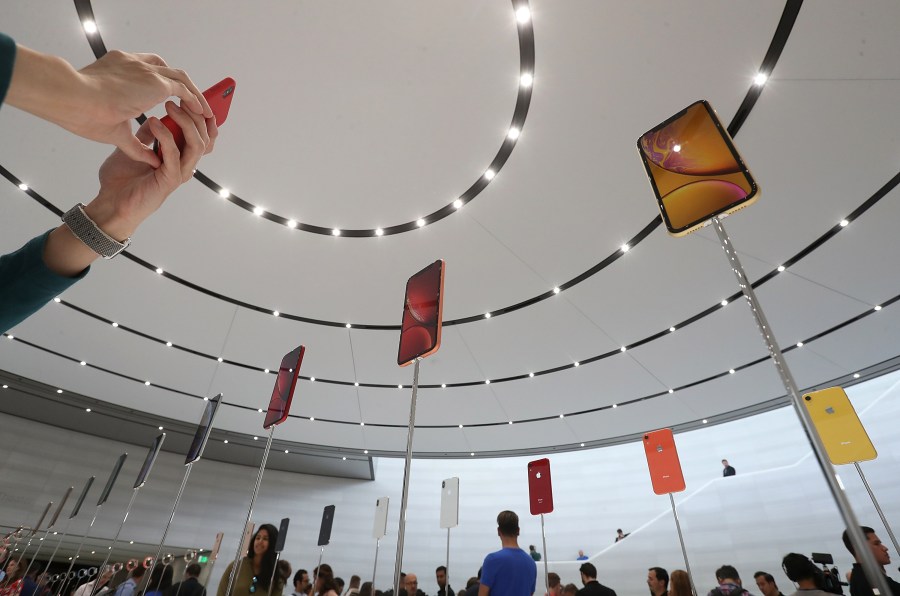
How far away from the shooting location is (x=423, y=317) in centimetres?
262

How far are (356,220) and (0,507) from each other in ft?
43.5

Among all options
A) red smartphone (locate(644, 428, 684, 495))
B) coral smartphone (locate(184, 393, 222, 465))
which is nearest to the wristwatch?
coral smartphone (locate(184, 393, 222, 465))

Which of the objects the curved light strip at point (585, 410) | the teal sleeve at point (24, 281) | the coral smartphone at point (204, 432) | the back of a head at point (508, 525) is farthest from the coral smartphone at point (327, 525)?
the teal sleeve at point (24, 281)

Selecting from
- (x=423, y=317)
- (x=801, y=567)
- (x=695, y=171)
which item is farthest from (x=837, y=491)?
(x=801, y=567)

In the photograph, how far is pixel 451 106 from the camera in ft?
15.0

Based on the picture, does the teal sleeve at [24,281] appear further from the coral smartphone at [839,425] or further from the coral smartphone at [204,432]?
the coral smartphone at [839,425]

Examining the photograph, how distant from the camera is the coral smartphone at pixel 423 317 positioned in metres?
2.46

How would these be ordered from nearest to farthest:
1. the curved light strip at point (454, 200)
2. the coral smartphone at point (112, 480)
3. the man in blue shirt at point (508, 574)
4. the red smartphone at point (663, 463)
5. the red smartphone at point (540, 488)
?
1. the man in blue shirt at point (508, 574)
2. the curved light strip at point (454, 200)
3. the red smartphone at point (663, 463)
4. the red smartphone at point (540, 488)
5. the coral smartphone at point (112, 480)

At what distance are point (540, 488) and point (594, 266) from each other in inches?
163

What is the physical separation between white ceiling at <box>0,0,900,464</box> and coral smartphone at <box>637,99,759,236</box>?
2.58m

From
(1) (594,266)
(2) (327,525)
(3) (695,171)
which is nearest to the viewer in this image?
(3) (695,171)

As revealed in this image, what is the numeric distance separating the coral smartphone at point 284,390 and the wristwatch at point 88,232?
3059 millimetres

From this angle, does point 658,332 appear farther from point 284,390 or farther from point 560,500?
point 560,500

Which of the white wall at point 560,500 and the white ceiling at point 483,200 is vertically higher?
the white ceiling at point 483,200
